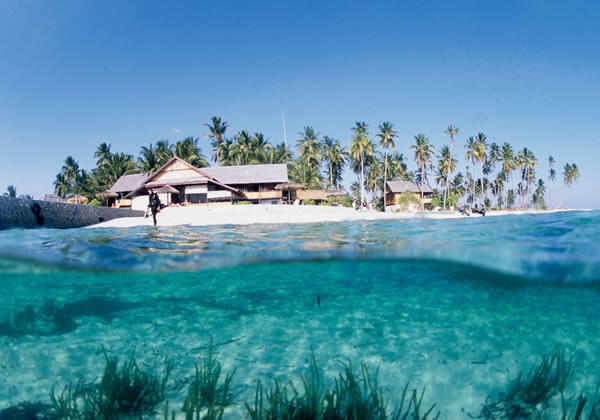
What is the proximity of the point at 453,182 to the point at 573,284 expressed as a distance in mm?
81578

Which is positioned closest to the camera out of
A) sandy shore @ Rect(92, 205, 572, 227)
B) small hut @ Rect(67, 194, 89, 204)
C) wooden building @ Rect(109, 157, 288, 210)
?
sandy shore @ Rect(92, 205, 572, 227)

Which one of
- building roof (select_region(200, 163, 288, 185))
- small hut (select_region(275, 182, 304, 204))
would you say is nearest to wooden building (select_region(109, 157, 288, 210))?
building roof (select_region(200, 163, 288, 185))

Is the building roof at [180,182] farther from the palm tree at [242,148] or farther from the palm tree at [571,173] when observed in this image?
the palm tree at [571,173]

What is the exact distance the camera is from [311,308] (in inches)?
279

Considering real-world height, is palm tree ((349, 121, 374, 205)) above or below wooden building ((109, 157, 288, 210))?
above

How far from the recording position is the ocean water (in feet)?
16.1

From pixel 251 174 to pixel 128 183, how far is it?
59.6 feet

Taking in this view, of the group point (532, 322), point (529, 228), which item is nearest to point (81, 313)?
point (532, 322)

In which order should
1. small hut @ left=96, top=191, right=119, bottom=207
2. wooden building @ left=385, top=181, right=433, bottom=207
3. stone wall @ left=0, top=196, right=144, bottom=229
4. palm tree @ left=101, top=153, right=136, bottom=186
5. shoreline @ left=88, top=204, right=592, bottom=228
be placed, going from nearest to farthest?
stone wall @ left=0, top=196, right=144, bottom=229
shoreline @ left=88, top=204, right=592, bottom=228
small hut @ left=96, top=191, right=119, bottom=207
palm tree @ left=101, top=153, right=136, bottom=186
wooden building @ left=385, top=181, right=433, bottom=207

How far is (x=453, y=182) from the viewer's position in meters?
80.9

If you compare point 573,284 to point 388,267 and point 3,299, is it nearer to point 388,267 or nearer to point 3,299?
point 388,267

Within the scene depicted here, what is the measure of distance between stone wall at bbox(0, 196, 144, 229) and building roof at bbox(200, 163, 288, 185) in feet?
69.5

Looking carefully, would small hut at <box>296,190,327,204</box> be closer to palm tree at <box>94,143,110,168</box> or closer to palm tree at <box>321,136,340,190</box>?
palm tree at <box>321,136,340,190</box>

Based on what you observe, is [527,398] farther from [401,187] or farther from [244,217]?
[401,187]
